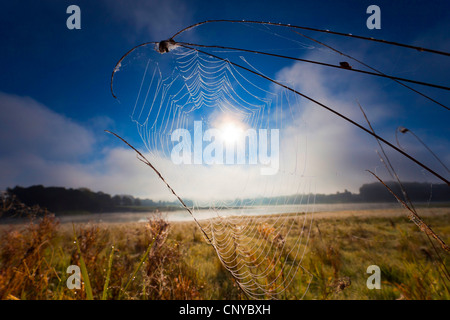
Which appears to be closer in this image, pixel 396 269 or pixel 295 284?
pixel 295 284
